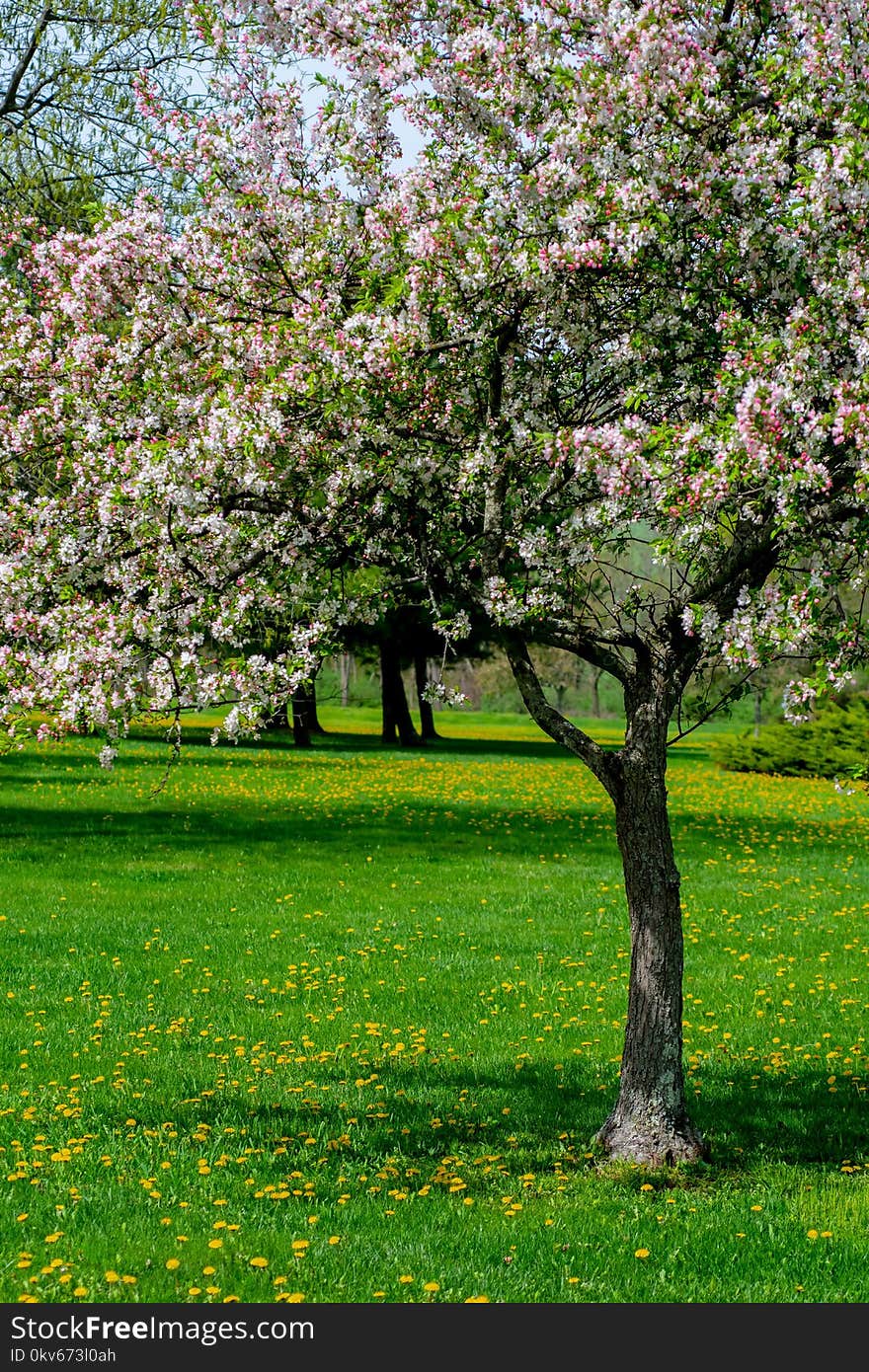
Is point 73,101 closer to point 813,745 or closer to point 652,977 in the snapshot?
point 652,977

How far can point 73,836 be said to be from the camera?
20.4 m

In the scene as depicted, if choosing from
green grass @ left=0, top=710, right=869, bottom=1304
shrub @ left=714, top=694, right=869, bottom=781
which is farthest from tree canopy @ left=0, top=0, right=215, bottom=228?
shrub @ left=714, top=694, right=869, bottom=781

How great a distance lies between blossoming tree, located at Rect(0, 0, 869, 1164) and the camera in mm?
5477

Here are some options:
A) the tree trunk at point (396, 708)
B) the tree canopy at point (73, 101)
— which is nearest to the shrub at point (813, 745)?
the tree trunk at point (396, 708)

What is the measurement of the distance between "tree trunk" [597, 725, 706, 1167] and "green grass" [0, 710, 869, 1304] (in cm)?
24

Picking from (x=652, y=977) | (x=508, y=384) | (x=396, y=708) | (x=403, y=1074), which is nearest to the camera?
(x=508, y=384)

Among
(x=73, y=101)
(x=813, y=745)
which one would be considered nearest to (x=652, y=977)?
(x=73, y=101)

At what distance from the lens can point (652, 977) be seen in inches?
287

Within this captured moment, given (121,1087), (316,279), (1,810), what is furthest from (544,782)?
(316,279)

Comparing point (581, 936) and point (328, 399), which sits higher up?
point (328, 399)

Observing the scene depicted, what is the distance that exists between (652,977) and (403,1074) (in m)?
2.62

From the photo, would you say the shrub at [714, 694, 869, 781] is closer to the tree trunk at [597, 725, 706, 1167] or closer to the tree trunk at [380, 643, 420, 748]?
the tree trunk at [380, 643, 420, 748]

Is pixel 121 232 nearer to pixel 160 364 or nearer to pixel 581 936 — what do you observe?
pixel 160 364
